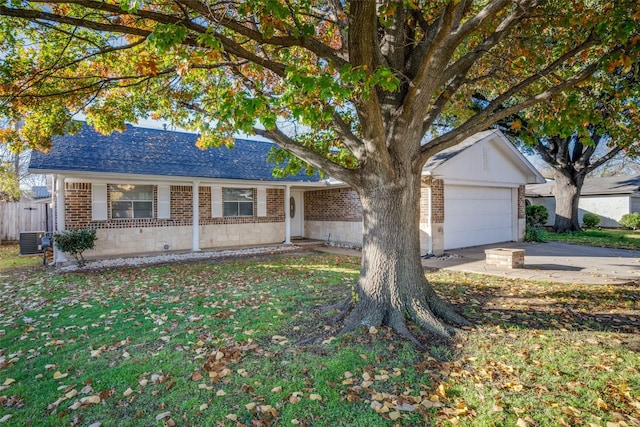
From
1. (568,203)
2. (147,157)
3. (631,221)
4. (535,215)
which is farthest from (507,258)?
(631,221)

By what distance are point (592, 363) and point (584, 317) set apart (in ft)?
6.39

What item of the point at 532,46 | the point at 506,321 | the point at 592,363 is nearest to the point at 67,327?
the point at 506,321

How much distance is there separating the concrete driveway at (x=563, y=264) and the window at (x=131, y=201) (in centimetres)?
989

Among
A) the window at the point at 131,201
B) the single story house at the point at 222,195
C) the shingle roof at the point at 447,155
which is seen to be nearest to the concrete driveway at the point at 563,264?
the single story house at the point at 222,195

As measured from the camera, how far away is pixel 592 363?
153 inches

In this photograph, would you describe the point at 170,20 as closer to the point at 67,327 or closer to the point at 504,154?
the point at 67,327

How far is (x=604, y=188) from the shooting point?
2639 centimetres

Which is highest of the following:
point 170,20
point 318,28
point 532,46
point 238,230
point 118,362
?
point 318,28

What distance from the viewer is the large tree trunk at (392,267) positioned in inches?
193

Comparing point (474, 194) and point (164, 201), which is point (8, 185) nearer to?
point (164, 201)

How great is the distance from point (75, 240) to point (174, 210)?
3554 mm

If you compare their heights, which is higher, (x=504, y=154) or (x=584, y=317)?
(x=504, y=154)

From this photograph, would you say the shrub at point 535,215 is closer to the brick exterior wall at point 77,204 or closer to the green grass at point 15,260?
the brick exterior wall at point 77,204

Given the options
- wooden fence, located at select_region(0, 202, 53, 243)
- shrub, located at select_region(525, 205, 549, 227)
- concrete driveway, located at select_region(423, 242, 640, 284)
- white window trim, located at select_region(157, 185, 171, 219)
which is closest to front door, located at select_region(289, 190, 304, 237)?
white window trim, located at select_region(157, 185, 171, 219)
